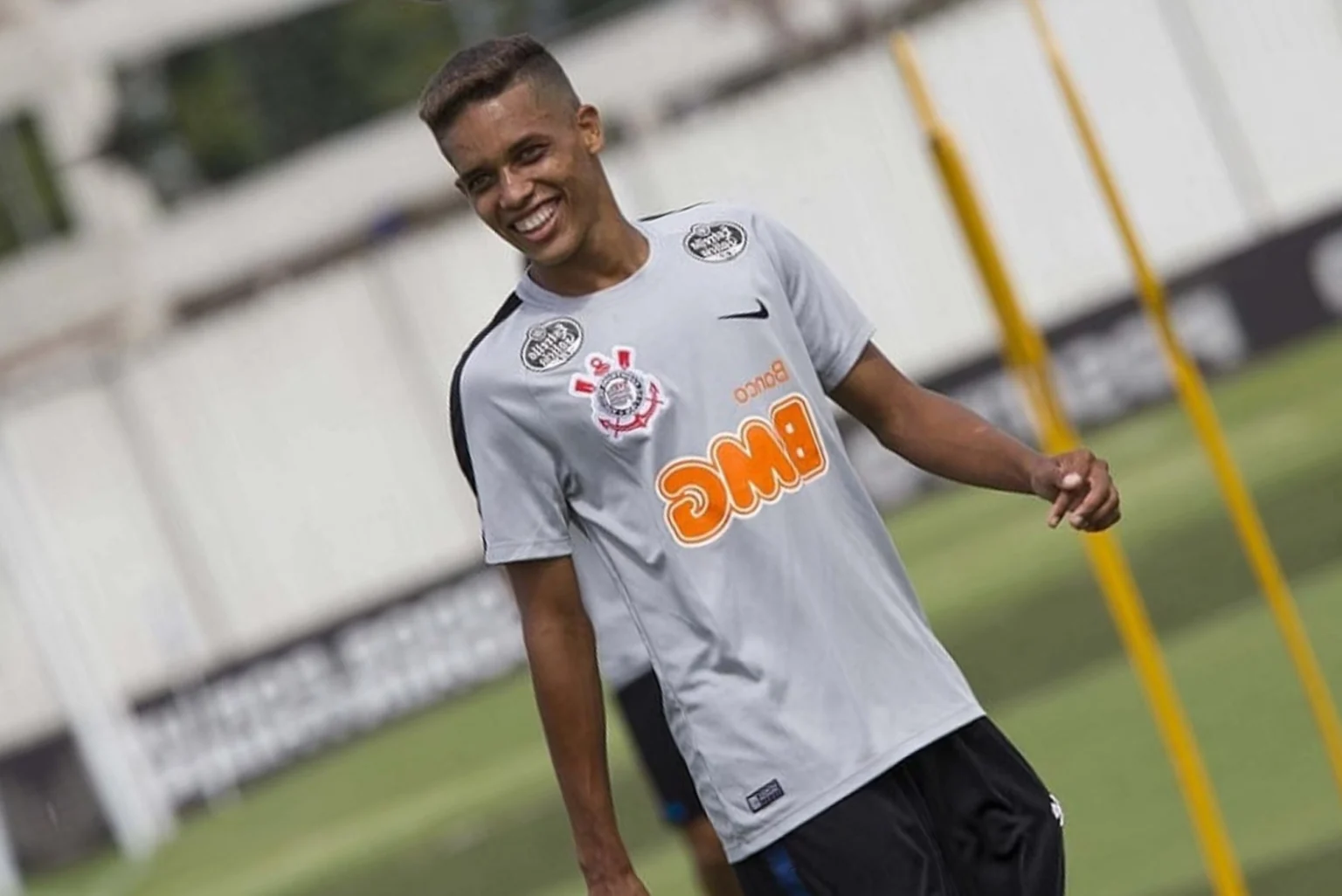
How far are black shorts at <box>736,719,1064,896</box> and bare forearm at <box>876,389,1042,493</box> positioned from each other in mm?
351

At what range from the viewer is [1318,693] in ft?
18.6

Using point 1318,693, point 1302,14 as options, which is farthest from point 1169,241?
point 1318,693

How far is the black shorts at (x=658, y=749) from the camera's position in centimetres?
587

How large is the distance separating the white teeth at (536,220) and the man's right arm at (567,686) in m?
0.45

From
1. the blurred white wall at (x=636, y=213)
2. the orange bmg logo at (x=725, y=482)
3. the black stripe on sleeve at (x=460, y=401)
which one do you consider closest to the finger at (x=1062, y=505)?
the orange bmg logo at (x=725, y=482)

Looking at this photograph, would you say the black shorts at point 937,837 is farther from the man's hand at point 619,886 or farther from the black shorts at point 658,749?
the black shorts at point 658,749

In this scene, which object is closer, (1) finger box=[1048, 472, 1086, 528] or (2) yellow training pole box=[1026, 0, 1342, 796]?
(1) finger box=[1048, 472, 1086, 528]

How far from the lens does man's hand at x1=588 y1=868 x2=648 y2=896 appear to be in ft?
12.1

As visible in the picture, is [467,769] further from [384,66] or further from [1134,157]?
[384,66]

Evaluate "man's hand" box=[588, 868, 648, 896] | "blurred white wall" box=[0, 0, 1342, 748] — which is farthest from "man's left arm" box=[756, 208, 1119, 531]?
"blurred white wall" box=[0, 0, 1342, 748]

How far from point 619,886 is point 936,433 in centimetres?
80

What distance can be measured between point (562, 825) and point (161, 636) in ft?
27.9

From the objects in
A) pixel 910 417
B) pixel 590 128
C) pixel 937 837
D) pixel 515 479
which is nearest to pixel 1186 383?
pixel 910 417

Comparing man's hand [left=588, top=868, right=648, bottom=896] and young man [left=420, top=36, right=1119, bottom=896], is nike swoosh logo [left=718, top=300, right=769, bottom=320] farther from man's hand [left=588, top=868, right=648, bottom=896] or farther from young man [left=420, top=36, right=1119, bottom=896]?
man's hand [left=588, top=868, right=648, bottom=896]
